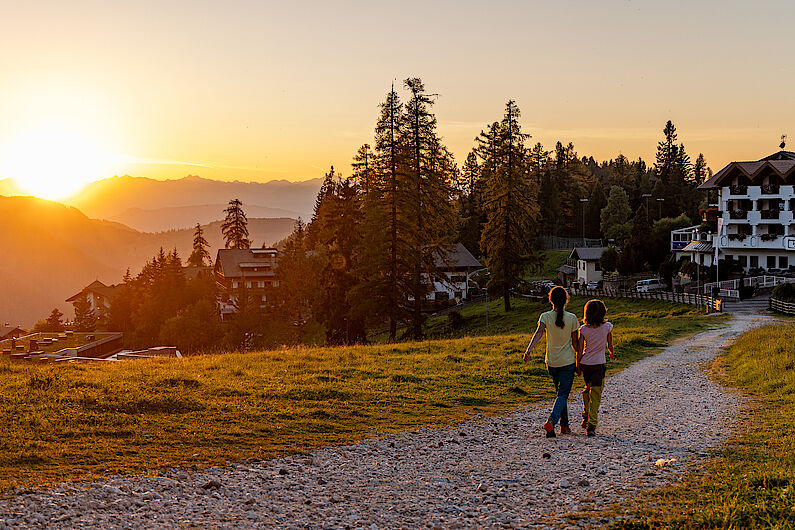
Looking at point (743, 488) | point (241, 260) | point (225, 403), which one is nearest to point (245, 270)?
point (241, 260)

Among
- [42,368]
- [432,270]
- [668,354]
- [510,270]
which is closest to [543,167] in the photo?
[510,270]

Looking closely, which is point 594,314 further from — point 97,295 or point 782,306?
point 97,295

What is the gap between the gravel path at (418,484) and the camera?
6836 mm

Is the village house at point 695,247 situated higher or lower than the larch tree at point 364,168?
lower

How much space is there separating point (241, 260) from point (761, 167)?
7382cm

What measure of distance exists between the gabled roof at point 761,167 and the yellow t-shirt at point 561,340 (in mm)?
62404

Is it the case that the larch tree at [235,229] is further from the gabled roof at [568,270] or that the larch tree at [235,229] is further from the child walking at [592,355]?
the child walking at [592,355]

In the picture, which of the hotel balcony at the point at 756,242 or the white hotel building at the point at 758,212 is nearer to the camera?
the hotel balcony at the point at 756,242

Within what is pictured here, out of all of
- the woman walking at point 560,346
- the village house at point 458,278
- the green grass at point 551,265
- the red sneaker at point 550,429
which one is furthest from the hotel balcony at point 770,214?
the red sneaker at point 550,429

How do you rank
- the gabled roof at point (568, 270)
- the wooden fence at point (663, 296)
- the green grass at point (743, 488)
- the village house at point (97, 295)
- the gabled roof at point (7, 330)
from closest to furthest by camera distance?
the green grass at point (743, 488) < the wooden fence at point (663, 296) < the gabled roof at point (568, 270) < the gabled roof at point (7, 330) < the village house at point (97, 295)

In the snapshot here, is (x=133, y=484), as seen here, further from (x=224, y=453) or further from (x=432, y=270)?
(x=432, y=270)

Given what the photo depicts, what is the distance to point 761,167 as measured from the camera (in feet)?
211

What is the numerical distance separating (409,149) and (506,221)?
16.2 m

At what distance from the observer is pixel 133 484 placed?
7.68 m
